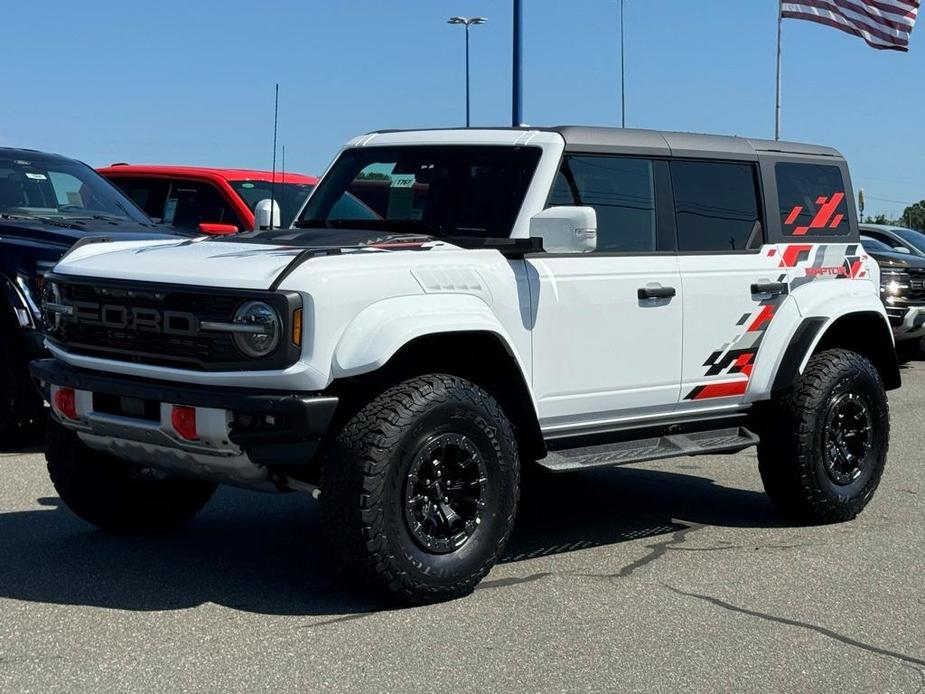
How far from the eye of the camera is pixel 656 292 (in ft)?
20.7

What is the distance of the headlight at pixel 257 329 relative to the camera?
5039mm

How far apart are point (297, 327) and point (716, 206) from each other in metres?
2.66

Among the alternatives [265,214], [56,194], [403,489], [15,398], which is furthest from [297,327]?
[56,194]

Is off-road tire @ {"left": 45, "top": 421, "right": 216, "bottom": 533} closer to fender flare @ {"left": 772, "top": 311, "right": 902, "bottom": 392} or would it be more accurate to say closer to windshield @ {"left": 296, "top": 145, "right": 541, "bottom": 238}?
windshield @ {"left": 296, "top": 145, "right": 541, "bottom": 238}

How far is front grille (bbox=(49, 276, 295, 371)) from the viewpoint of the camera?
5.09 m

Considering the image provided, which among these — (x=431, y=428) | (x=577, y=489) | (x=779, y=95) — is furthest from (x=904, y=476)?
(x=779, y=95)

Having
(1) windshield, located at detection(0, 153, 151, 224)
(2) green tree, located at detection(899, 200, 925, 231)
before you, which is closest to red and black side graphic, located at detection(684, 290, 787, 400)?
(1) windshield, located at detection(0, 153, 151, 224)

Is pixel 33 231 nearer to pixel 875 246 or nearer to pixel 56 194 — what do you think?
pixel 56 194

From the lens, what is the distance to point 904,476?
845 cm

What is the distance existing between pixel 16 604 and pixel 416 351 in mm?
1773

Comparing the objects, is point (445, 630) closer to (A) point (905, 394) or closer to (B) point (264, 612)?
(B) point (264, 612)

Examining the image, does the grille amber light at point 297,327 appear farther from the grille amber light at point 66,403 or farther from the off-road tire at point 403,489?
the grille amber light at point 66,403

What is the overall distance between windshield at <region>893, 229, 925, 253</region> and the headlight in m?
14.5

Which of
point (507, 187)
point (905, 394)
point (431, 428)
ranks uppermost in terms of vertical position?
point (507, 187)
